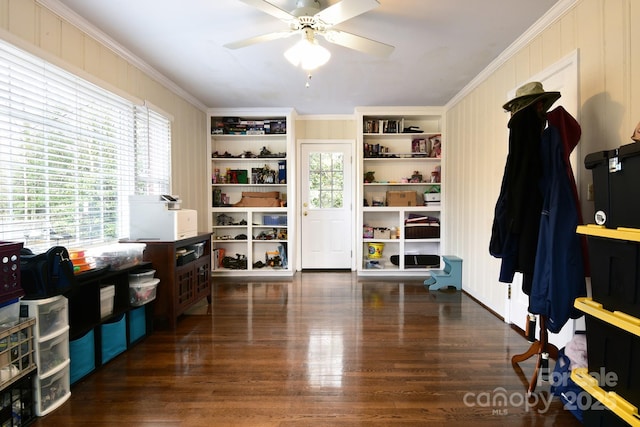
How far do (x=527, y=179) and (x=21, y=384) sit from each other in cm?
292

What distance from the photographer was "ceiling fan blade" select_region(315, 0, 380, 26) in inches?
67.9

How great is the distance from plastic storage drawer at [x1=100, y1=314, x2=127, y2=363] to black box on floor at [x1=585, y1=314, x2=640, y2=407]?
2874 millimetres

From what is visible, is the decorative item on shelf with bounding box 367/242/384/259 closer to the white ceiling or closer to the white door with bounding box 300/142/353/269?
the white door with bounding box 300/142/353/269

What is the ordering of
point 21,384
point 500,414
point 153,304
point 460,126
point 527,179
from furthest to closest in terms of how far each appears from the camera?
point 460,126 < point 153,304 < point 527,179 < point 500,414 < point 21,384

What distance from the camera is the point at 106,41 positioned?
Answer: 2.58 metres

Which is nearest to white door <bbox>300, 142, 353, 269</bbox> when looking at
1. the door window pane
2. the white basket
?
the door window pane

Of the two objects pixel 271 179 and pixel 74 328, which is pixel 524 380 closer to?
pixel 74 328

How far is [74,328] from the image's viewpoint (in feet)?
6.49

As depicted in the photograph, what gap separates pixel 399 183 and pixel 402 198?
23cm

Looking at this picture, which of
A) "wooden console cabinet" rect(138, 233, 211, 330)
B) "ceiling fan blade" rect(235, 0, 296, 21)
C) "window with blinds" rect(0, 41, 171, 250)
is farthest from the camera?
"wooden console cabinet" rect(138, 233, 211, 330)

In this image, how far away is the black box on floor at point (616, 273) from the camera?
1.21 meters

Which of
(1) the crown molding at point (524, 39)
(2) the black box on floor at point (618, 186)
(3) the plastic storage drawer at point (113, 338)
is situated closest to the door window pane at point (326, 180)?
(1) the crown molding at point (524, 39)

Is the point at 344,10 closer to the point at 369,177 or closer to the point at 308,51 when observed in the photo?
the point at 308,51

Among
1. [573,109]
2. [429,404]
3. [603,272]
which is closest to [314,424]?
[429,404]
